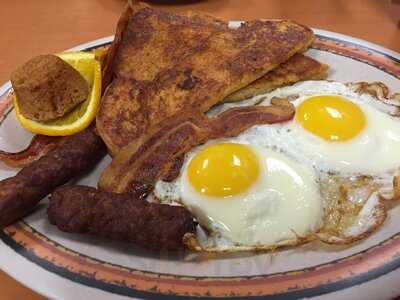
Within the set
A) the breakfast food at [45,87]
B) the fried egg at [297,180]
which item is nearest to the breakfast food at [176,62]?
the breakfast food at [45,87]

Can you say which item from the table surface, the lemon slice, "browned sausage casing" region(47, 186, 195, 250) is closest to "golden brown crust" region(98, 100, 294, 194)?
"browned sausage casing" region(47, 186, 195, 250)

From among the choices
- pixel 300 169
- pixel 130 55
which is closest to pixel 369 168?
pixel 300 169

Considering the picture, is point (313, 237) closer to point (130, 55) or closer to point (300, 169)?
point (300, 169)

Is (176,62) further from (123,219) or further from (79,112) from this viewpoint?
(123,219)

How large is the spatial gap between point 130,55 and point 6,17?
149 centimetres

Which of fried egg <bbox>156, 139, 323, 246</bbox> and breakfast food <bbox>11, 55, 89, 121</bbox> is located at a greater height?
breakfast food <bbox>11, 55, 89, 121</bbox>

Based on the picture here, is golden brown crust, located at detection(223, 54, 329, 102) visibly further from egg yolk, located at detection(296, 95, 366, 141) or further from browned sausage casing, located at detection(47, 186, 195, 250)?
browned sausage casing, located at detection(47, 186, 195, 250)

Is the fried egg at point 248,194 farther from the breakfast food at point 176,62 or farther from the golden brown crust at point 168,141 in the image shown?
the breakfast food at point 176,62

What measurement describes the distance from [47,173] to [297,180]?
81 centimetres

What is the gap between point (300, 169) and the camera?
4.99ft

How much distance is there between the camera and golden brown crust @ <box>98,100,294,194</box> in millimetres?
1560

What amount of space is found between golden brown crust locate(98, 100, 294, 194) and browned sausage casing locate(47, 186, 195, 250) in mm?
153

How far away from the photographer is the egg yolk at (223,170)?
1448mm

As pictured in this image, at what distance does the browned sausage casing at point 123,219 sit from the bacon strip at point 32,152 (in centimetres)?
38
